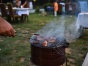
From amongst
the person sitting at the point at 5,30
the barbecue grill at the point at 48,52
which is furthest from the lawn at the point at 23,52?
the person sitting at the point at 5,30

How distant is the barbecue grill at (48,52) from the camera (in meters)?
3.66

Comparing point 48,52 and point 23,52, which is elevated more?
point 48,52

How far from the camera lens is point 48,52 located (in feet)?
12.0

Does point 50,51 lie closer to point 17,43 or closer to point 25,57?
point 25,57

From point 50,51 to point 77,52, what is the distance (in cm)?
203

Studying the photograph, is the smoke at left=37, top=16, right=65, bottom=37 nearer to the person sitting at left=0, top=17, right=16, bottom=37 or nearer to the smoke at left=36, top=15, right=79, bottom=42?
the smoke at left=36, top=15, right=79, bottom=42

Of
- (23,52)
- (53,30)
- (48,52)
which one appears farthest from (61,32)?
(48,52)

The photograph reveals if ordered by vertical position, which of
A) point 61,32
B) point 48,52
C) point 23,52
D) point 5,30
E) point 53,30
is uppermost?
point 5,30

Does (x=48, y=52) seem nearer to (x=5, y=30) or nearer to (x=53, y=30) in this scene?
(x=5, y=30)

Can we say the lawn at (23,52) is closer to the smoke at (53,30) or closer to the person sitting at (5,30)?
the smoke at (53,30)

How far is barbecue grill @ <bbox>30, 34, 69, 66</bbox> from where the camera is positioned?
3.66 m

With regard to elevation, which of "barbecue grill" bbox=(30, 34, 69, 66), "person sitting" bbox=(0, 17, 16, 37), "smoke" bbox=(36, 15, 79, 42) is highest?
"person sitting" bbox=(0, 17, 16, 37)

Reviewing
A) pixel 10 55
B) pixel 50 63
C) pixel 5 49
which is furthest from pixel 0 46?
pixel 50 63

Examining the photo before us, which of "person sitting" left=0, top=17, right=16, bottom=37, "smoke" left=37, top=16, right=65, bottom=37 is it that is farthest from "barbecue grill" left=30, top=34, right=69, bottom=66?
"smoke" left=37, top=16, right=65, bottom=37
